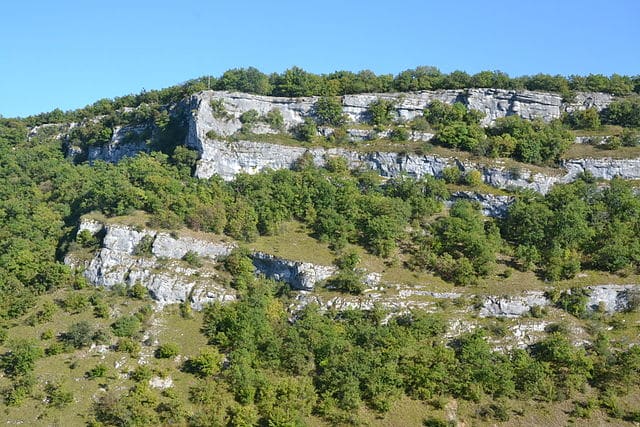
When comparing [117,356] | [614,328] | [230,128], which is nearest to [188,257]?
[117,356]

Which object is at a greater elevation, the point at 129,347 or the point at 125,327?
the point at 125,327

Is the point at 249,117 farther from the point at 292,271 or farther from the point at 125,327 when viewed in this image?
the point at 125,327

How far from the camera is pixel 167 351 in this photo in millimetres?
57156

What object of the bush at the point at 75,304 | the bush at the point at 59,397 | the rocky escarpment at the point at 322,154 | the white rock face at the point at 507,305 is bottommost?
the bush at the point at 59,397

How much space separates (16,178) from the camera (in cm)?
9019

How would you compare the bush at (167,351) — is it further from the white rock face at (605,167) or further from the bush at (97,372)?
the white rock face at (605,167)

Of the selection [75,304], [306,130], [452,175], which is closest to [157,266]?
[75,304]

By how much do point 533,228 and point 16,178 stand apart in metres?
76.3

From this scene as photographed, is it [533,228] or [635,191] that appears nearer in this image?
[533,228]

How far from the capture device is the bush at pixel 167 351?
5719 cm

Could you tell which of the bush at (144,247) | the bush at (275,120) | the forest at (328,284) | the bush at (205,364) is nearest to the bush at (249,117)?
the forest at (328,284)

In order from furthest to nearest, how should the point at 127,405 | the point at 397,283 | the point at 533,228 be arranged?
the point at 533,228, the point at 397,283, the point at 127,405

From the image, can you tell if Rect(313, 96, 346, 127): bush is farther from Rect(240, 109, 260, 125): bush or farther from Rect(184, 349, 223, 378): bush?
Rect(184, 349, 223, 378): bush

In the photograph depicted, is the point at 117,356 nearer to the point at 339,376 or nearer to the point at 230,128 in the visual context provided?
the point at 339,376
